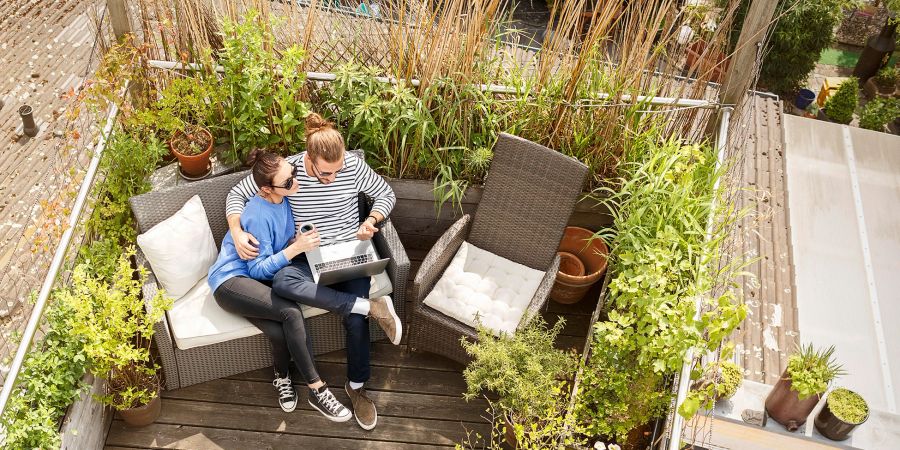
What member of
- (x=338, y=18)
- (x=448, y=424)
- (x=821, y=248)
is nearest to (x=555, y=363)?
(x=448, y=424)

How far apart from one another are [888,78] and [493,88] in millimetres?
8777

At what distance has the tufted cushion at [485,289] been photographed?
3.34 m

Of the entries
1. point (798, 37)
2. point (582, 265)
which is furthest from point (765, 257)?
point (798, 37)

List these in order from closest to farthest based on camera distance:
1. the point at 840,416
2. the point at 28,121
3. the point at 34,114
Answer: the point at 840,416 < the point at 28,121 < the point at 34,114

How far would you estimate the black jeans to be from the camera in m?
3.12

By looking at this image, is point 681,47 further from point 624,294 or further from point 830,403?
point 830,403

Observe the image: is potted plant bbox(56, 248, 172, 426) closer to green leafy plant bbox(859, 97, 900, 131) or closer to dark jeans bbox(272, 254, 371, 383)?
dark jeans bbox(272, 254, 371, 383)

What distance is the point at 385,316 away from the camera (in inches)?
129

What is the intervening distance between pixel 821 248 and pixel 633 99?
298cm

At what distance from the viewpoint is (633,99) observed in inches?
144

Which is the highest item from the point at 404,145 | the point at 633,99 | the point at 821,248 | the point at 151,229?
the point at 633,99

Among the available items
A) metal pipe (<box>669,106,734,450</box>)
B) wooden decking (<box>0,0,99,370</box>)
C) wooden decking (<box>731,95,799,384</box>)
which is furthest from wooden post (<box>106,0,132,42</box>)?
wooden decking (<box>731,95,799,384</box>)

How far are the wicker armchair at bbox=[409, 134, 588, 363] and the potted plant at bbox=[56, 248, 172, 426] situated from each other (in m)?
1.22

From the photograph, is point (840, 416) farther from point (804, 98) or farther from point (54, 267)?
point (804, 98)
